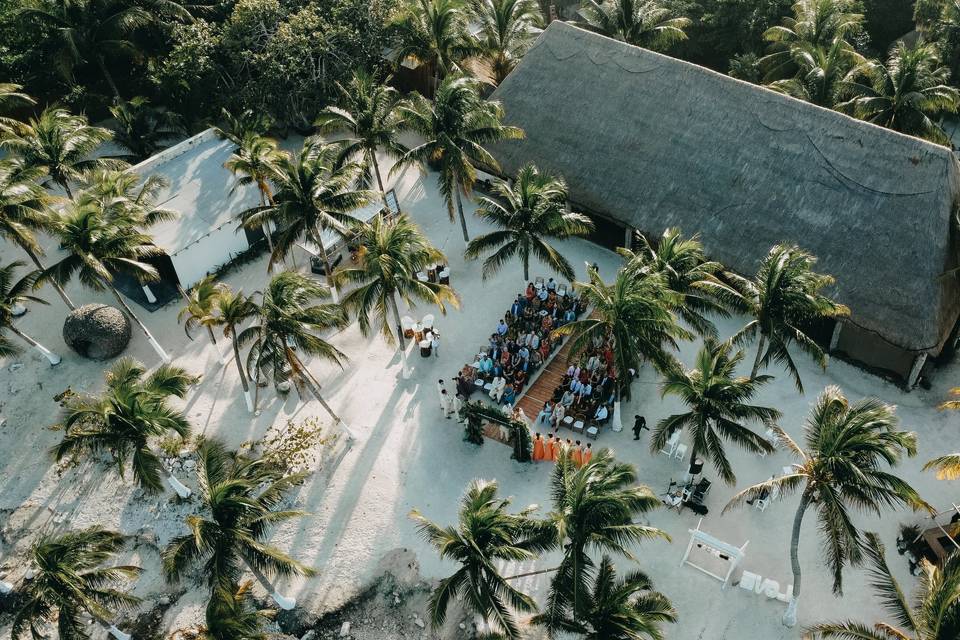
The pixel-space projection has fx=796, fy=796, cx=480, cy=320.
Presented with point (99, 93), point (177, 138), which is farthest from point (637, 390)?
point (99, 93)

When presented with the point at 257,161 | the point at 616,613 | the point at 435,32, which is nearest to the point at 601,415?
the point at 616,613

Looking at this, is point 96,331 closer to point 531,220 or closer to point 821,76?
point 531,220

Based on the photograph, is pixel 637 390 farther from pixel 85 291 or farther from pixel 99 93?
pixel 99 93

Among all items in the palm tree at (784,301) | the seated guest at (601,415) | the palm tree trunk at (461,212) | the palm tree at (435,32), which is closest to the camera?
the palm tree at (784,301)

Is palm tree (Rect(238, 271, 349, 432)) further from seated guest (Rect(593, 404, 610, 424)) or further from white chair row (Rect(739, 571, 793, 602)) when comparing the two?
white chair row (Rect(739, 571, 793, 602))

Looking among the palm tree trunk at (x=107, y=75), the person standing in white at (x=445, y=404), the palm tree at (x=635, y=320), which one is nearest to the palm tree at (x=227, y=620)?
the person standing in white at (x=445, y=404)

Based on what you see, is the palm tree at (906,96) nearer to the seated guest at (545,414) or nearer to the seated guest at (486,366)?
the seated guest at (545,414)
